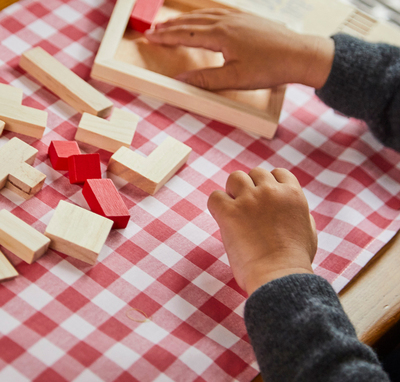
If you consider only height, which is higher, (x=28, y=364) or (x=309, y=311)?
(x=309, y=311)

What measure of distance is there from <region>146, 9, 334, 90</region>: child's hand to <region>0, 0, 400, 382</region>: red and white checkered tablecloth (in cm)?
9

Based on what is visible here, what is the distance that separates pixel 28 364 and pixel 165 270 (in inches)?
9.1

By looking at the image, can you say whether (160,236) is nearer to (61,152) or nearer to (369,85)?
(61,152)

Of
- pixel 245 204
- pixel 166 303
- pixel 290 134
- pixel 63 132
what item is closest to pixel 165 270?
pixel 166 303

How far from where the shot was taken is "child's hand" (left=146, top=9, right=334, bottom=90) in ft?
3.13

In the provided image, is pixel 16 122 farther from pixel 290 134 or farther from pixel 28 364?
pixel 290 134

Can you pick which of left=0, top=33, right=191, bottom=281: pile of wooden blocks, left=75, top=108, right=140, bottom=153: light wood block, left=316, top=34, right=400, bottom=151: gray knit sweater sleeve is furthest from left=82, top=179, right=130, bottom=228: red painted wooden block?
left=316, top=34, right=400, bottom=151: gray knit sweater sleeve

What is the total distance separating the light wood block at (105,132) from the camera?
817 mm

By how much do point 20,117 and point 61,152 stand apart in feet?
0.33

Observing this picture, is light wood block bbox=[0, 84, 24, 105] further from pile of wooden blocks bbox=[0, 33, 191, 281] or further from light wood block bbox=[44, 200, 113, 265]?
light wood block bbox=[44, 200, 113, 265]

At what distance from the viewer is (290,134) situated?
1.00 meters

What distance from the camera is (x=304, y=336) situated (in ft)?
2.03

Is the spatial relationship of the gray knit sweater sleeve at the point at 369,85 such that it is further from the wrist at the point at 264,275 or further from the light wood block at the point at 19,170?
the light wood block at the point at 19,170

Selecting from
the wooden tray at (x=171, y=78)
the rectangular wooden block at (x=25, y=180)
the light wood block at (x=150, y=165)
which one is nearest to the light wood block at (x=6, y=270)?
the rectangular wooden block at (x=25, y=180)
